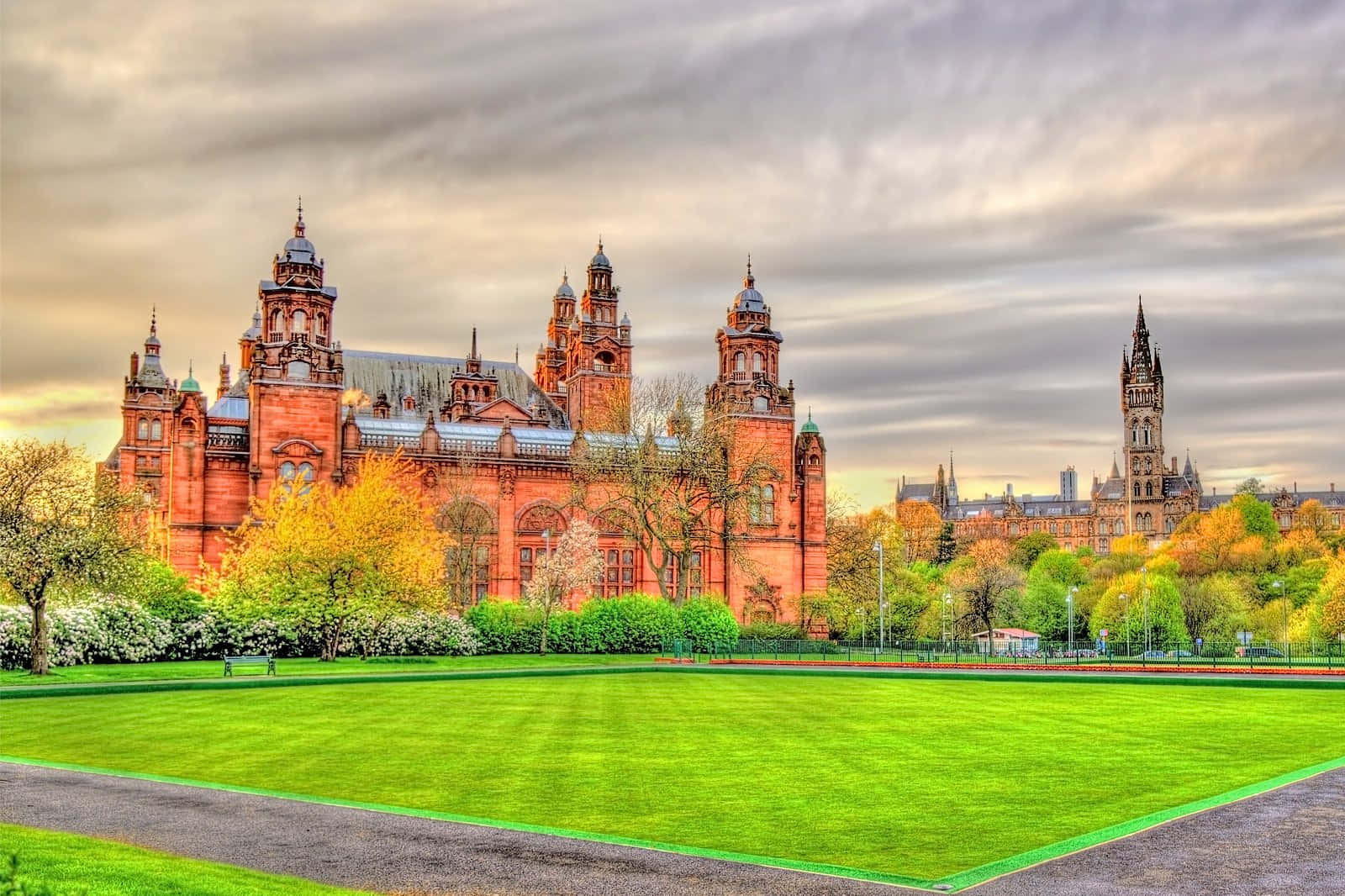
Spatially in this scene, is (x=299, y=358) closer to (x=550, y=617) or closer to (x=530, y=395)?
(x=550, y=617)

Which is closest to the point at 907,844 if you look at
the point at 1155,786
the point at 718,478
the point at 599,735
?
the point at 1155,786

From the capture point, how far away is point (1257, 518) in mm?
147250

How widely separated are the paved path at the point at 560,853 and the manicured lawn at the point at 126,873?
505mm

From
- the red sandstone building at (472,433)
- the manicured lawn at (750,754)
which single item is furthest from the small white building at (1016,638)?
the manicured lawn at (750,754)

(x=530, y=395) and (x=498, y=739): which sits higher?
(x=530, y=395)

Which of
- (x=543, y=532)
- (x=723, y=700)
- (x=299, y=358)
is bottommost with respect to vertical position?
(x=723, y=700)

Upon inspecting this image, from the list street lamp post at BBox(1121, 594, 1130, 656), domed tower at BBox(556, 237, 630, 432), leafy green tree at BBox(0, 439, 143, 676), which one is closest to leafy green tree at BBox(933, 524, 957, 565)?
street lamp post at BBox(1121, 594, 1130, 656)

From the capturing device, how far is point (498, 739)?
2150cm

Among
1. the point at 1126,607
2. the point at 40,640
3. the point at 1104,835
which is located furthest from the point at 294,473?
the point at 1126,607

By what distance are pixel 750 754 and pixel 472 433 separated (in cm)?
5025

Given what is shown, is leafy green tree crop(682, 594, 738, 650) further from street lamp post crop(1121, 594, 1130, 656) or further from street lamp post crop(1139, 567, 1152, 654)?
street lamp post crop(1121, 594, 1130, 656)

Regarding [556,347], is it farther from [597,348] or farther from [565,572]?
[565,572]

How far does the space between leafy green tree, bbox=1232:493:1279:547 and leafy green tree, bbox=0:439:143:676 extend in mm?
132022

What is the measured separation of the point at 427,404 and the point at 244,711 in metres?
57.3
